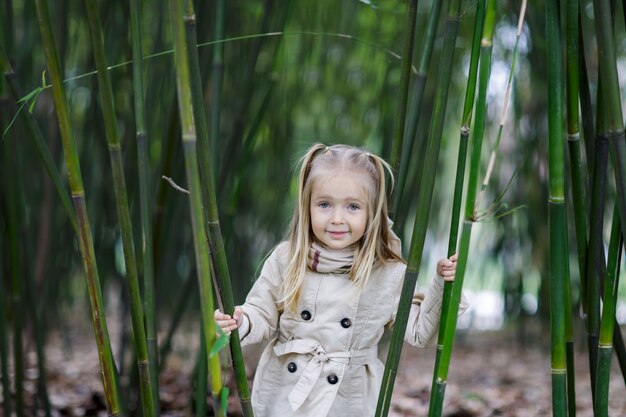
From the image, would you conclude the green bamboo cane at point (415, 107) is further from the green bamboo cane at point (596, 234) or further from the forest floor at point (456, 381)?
the forest floor at point (456, 381)

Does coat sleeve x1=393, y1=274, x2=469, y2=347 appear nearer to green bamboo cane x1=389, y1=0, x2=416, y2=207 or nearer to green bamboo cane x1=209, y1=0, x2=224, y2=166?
green bamboo cane x1=389, y1=0, x2=416, y2=207

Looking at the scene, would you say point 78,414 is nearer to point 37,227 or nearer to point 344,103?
point 37,227

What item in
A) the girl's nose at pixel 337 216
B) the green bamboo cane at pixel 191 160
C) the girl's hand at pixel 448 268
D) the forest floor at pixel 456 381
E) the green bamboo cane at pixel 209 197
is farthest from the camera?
the forest floor at pixel 456 381

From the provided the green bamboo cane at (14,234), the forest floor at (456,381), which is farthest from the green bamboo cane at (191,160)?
the forest floor at (456,381)

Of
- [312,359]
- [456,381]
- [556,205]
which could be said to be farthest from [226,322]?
[456,381]

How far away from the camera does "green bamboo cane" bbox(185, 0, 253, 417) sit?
0.87 m

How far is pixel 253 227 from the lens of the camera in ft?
12.0

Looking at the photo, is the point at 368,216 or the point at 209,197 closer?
the point at 209,197

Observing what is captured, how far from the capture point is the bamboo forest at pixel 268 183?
0.92 m

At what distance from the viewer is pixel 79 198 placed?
3.02 feet

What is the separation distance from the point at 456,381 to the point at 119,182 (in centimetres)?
258

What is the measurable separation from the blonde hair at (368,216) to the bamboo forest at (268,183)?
2.1 inches

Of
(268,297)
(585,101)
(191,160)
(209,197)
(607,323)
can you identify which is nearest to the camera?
(191,160)

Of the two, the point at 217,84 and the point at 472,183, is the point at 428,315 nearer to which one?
the point at 472,183
